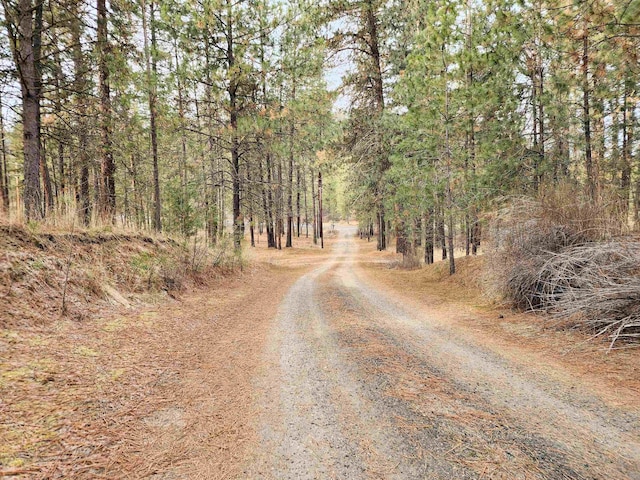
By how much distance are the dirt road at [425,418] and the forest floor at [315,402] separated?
13mm

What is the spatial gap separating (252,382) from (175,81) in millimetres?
10662

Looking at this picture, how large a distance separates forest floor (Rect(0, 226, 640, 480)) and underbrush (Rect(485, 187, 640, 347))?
42cm

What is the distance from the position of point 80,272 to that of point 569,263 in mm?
8221

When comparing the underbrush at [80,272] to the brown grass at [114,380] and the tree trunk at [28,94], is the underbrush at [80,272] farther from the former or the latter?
the tree trunk at [28,94]

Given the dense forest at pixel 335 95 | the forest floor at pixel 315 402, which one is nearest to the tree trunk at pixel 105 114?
the dense forest at pixel 335 95

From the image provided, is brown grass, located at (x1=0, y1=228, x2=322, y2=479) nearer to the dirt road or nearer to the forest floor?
the forest floor

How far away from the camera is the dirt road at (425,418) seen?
197 cm

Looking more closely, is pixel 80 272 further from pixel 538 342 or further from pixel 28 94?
pixel 538 342

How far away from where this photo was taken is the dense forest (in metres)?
6.54

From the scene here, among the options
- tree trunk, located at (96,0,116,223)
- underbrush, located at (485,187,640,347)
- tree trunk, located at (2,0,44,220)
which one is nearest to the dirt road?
underbrush, located at (485,187,640,347)

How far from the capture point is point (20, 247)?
484cm

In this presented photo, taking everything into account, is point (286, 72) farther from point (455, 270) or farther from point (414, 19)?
point (455, 270)

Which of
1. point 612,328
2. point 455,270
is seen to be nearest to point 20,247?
point 612,328

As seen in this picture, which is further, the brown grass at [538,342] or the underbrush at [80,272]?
the underbrush at [80,272]
